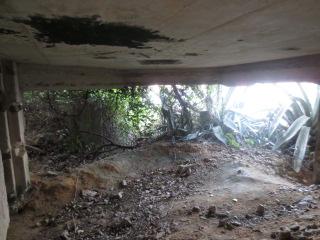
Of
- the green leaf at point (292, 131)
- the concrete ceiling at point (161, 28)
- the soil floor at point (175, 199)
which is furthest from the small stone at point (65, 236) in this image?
the green leaf at point (292, 131)

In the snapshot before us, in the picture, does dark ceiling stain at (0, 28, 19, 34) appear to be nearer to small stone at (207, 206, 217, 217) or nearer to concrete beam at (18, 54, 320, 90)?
concrete beam at (18, 54, 320, 90)

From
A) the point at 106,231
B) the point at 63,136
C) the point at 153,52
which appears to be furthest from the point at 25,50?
the point at 63,136

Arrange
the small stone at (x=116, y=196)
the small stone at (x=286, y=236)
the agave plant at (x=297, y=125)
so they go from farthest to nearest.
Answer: the agave plant at (x=297, y=125) → the small stone at (x=116, y=196) → the small stone at (x=286, y=236)

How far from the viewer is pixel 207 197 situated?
3041mm

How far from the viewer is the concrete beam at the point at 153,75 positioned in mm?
2751

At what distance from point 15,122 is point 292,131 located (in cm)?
357

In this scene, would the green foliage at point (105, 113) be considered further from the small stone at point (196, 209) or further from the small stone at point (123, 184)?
the small stone at point (196, 209)

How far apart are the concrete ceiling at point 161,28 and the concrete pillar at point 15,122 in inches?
27.9

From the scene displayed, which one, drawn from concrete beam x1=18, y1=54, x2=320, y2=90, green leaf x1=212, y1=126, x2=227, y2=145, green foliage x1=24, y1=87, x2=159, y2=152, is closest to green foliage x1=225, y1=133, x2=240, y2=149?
green leaf x1=212, y1=126, x2=227, y2=145

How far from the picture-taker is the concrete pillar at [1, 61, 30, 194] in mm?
3053

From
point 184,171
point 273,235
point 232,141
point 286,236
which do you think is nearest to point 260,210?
point 273,235

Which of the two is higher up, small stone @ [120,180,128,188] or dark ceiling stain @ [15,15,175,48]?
dark ceiling stain @ [15,15,175,48]

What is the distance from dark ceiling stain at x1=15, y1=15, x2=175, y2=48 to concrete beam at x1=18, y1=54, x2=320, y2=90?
1316 mm

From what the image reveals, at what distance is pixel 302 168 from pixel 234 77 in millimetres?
1625
